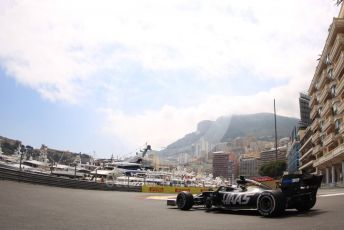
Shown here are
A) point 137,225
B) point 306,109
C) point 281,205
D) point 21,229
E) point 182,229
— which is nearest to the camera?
point 21,229

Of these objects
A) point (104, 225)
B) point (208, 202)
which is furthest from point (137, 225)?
point (208, 202)

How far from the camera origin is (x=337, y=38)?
56.2 meters

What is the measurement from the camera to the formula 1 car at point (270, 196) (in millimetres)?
11352

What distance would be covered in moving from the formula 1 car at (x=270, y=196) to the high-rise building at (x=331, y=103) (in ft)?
156

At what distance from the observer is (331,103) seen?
68.1 metres

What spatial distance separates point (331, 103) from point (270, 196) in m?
61.8

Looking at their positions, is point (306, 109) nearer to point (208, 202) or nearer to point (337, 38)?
point (337, 38)

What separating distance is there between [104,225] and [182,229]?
1.71m

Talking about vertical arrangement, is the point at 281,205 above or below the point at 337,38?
below

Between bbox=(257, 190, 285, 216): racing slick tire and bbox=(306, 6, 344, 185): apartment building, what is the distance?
49.1 m

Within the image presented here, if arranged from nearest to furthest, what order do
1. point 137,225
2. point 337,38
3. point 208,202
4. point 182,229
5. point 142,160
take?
point 182,229 → point 137,225 → point 208,202 → point 337,38 → point 142,160

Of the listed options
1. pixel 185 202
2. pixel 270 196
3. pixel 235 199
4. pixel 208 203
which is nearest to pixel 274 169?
pixel 185 202

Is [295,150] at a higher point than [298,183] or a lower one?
higher

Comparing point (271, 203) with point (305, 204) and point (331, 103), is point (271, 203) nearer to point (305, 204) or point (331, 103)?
point (305, 204)
